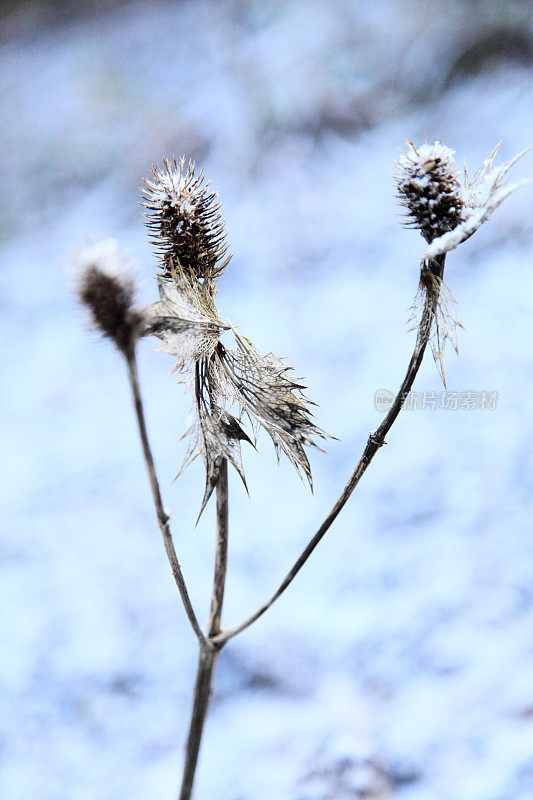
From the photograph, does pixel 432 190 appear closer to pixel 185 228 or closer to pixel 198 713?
pixel 185 228

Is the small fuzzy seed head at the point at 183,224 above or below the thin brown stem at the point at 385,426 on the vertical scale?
above

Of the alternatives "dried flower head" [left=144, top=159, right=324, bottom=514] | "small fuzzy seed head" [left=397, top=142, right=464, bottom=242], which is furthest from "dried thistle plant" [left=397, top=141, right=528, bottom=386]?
"dried flower head" [left=144, top=159, right=324, bottom=514]

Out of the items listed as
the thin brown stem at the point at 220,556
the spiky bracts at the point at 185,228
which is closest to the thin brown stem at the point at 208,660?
the thin brown stem at the point at 220,556

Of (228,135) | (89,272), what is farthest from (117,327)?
(228,135)

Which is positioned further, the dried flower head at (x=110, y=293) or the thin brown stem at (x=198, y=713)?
the thin brown stem at (x=198, y=713)

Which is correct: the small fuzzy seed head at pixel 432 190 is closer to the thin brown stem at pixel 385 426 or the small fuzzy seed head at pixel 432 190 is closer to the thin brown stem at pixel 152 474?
the thin brown stem at pixel 385 426

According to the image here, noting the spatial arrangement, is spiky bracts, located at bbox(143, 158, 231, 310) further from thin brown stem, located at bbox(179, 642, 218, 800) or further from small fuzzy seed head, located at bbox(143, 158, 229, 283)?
thin brown stem, located at bbox(179, 642, 218, 800)
